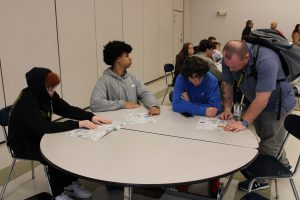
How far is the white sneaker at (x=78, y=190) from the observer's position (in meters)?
2.33

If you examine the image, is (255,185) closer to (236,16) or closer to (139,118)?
(139,118)

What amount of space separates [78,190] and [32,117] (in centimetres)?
75

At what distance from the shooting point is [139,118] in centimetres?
235

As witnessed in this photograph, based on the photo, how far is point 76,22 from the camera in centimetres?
458

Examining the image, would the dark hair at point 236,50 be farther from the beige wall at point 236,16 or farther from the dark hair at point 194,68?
the beige wall at point 236,16

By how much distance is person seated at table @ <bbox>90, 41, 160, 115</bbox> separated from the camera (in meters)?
2.68

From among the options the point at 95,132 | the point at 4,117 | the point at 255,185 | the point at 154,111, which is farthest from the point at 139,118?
the point at 255,185

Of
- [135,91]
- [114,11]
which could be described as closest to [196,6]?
[114,11]

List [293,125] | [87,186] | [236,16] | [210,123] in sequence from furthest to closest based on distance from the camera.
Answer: [236,16] < [87,186] < [210,123] < [293,125]

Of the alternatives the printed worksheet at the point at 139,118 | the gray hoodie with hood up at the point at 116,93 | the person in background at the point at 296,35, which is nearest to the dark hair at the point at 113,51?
the gray hoodie with hood up at the point at 116,93

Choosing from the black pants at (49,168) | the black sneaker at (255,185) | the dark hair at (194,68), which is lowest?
the black sneaker at (255,185)

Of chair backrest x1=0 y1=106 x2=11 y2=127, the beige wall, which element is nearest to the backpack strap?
chair backrest x1=0 y1=106 x2=11 y2=127

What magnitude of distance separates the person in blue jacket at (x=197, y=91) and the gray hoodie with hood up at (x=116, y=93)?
25cm

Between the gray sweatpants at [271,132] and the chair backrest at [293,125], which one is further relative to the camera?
the gray sweatpants at [271,132]
